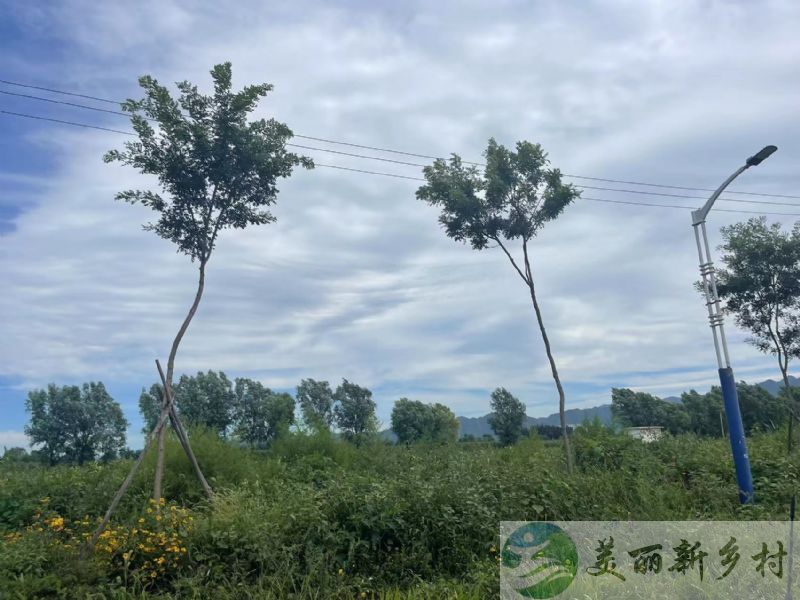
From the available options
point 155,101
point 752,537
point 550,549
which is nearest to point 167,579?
point 550,549

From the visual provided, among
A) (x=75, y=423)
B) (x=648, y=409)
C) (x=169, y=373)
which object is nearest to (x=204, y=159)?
(x=169, y=373)

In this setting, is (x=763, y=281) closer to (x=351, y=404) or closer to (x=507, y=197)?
(x=507, y=197)

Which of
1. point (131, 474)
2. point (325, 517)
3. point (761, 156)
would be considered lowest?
point (325, 517)

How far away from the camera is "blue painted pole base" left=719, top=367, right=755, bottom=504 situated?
893cm

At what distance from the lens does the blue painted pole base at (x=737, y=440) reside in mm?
8930

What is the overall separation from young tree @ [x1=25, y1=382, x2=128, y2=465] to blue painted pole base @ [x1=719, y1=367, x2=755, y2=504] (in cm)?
2352

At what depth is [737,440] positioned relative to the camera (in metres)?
9.14

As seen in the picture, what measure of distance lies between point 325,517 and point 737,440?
6.12 meters

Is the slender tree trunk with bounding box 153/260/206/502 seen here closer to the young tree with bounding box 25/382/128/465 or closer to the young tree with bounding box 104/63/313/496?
the young tree with bounding box 104/63/313/496

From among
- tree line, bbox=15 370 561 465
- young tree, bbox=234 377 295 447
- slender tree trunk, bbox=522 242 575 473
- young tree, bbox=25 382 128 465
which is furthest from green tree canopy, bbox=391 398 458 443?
slender tree trunk, bbox=522 242 575 473

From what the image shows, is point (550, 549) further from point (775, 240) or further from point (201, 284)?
point (775, 240)

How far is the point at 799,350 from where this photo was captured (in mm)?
16203

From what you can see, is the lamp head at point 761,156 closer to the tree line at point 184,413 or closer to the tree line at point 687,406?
the tree line at point 184,413

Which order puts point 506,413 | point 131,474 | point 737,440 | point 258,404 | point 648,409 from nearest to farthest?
A: point 131,474
point 737,440
point 258,404
point 506,413
point 648,409
